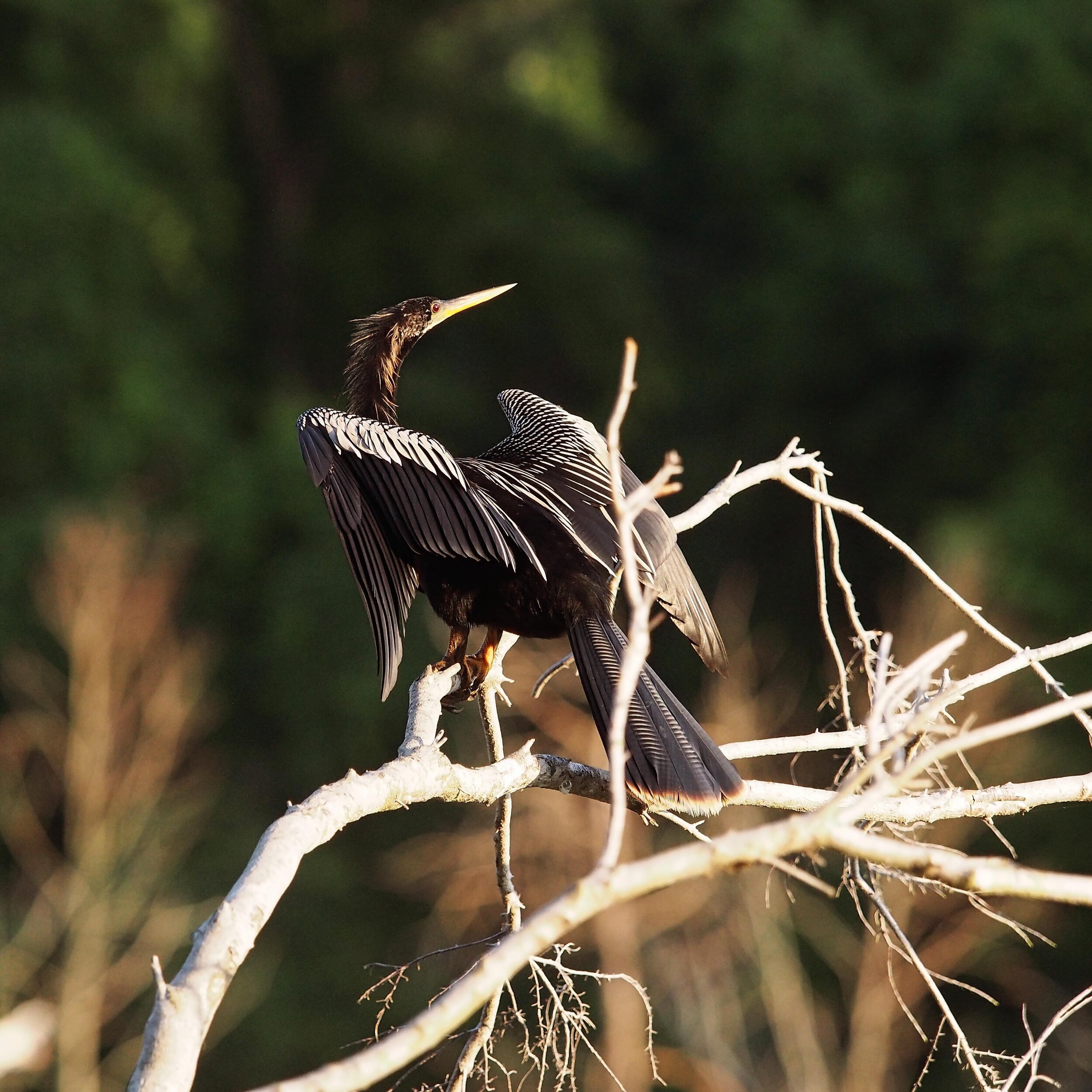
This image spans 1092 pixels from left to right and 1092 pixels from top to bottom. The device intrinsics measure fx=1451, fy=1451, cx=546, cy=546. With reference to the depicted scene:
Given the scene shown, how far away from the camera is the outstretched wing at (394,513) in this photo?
254cm

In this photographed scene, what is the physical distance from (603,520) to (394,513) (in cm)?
38

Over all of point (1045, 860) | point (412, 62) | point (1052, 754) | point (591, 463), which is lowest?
point (1045, 860)

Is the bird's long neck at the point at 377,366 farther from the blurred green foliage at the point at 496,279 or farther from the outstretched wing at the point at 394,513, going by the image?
the blurred green foliage at the point at 496,279

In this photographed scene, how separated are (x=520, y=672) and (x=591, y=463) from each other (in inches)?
213

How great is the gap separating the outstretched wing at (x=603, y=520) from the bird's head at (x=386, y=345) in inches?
13.4

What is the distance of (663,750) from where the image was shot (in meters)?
2.10

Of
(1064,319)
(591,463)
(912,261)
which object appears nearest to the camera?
(591,463)

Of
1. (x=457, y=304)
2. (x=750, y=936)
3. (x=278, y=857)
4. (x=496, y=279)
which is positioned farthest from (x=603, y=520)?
(x=496, y=279)

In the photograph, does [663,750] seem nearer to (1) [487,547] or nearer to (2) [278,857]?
(1) [487,547]

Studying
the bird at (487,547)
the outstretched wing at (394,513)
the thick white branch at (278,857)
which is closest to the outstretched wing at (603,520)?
the bird at (487,547)

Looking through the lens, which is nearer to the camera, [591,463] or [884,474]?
[591,463]

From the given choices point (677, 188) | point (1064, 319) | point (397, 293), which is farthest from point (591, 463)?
point (677, 188)

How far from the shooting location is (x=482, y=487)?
2.75 metres

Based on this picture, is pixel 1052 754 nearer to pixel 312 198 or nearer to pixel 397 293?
pixel 397 293
